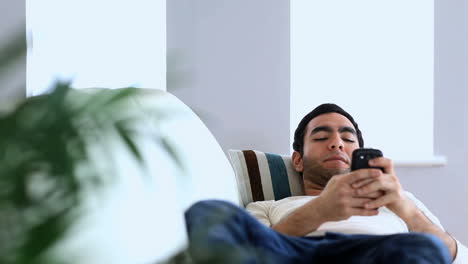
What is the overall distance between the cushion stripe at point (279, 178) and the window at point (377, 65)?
902mm

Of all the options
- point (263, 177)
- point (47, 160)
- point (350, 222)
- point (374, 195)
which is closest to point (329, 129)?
point (263, 177)

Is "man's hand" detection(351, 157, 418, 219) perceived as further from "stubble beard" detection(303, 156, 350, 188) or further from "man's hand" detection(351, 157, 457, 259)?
"stubble beard" detection(303, 156, 350, 188)

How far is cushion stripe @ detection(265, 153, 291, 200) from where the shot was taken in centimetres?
237

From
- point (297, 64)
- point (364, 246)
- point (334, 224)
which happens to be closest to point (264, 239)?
point (364, 246)

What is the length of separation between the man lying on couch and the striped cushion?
0.05 metres

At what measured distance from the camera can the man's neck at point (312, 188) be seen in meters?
2.30

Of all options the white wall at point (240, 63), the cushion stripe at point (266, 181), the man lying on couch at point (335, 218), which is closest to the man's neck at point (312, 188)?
the man lying on couch at point (335, 218)

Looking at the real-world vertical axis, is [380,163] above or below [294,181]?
above

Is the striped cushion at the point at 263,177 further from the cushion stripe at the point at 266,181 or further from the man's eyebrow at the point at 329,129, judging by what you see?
the man's eyebrow at the point at 329,129

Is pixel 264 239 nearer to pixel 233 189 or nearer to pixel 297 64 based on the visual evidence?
pixel 233 189

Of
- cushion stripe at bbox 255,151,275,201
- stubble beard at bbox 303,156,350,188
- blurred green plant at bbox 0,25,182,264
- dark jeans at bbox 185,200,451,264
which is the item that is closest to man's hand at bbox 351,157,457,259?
dark jeans at bbox 185,200,451,264

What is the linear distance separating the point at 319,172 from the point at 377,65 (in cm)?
129

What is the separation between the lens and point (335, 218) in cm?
172

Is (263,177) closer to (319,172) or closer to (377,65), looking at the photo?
(319,172)
